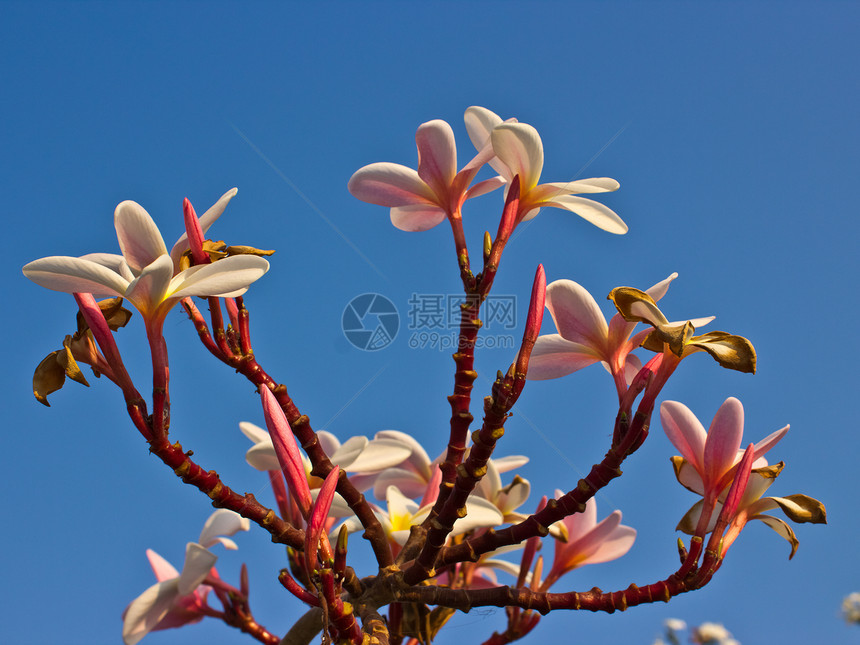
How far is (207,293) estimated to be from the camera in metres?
1.23

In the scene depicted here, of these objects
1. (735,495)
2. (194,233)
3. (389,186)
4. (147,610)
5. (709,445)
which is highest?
(389,186)

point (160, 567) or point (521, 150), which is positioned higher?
point (521, 150)

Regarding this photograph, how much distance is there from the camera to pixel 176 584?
2.06 metres

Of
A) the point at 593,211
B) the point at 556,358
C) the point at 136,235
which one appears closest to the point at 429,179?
the point at 593,211

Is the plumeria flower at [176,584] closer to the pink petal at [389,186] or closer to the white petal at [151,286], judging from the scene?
the white petal at [151,286]

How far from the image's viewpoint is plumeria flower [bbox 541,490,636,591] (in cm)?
230

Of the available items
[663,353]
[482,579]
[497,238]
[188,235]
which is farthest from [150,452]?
[482,579]

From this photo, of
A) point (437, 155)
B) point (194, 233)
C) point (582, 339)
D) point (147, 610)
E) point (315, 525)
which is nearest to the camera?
point (315, 525)

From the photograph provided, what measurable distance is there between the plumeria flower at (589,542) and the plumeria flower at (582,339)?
0.92 metres

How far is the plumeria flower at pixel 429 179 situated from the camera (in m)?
1.62

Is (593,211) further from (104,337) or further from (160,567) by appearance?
(160,567)

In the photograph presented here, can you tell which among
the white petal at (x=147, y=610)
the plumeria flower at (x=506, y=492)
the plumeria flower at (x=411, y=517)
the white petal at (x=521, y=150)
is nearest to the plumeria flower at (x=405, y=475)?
the plumeria flower at (x=506, y=492)

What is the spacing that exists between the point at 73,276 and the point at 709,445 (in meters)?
1.40

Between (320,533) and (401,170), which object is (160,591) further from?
(401,170)
